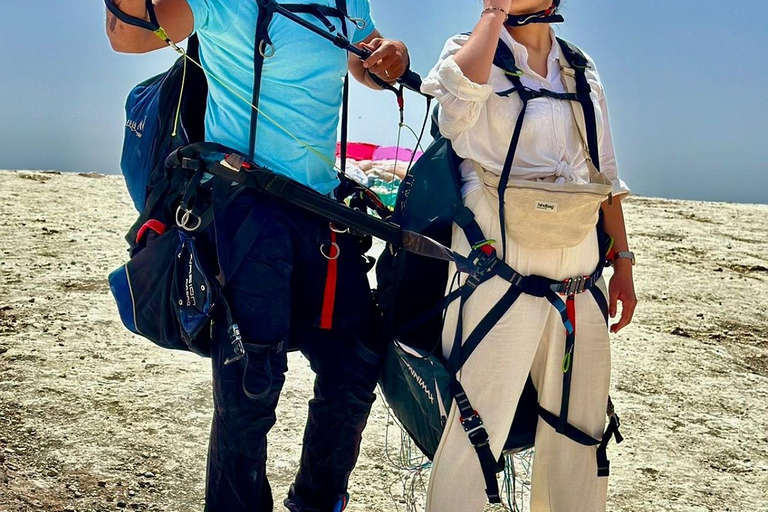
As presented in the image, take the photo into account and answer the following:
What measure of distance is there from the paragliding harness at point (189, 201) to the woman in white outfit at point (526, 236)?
262mm

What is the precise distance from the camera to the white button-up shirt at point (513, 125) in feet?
7.58

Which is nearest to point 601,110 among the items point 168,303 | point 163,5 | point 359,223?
point 359,223

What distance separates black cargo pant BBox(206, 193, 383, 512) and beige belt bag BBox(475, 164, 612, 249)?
27.0 inches

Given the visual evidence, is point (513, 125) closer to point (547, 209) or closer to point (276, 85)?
point (547, 209)

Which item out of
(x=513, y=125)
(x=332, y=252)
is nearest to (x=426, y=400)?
(x=332, y=252)

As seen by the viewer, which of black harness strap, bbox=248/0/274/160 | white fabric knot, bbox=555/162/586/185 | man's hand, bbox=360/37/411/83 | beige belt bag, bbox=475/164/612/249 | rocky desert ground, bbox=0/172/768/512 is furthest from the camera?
rocky desert ground, bbox=0/172/768/512

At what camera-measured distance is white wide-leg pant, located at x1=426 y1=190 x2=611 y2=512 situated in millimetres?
2430

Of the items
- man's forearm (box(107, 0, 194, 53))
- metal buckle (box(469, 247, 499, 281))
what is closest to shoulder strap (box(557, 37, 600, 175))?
metal buckle (box(469, 247, 499, 281))

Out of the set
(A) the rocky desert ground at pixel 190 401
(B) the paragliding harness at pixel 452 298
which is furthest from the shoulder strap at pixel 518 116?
(A) the rocky desert ground at pixel 190 401

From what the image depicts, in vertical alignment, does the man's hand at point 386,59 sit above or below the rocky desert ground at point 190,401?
above

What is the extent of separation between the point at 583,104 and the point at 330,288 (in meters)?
1.01

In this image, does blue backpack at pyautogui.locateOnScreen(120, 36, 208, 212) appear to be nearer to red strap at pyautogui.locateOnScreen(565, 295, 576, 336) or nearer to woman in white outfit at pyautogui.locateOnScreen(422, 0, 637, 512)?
woman in white outfit at pyautogui.locateOnScreen(422, 0, 637, 512)

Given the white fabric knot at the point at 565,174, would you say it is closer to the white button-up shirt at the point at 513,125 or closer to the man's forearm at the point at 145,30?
the white button-up shirt at the point at 513,125

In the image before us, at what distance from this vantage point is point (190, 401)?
432cm
